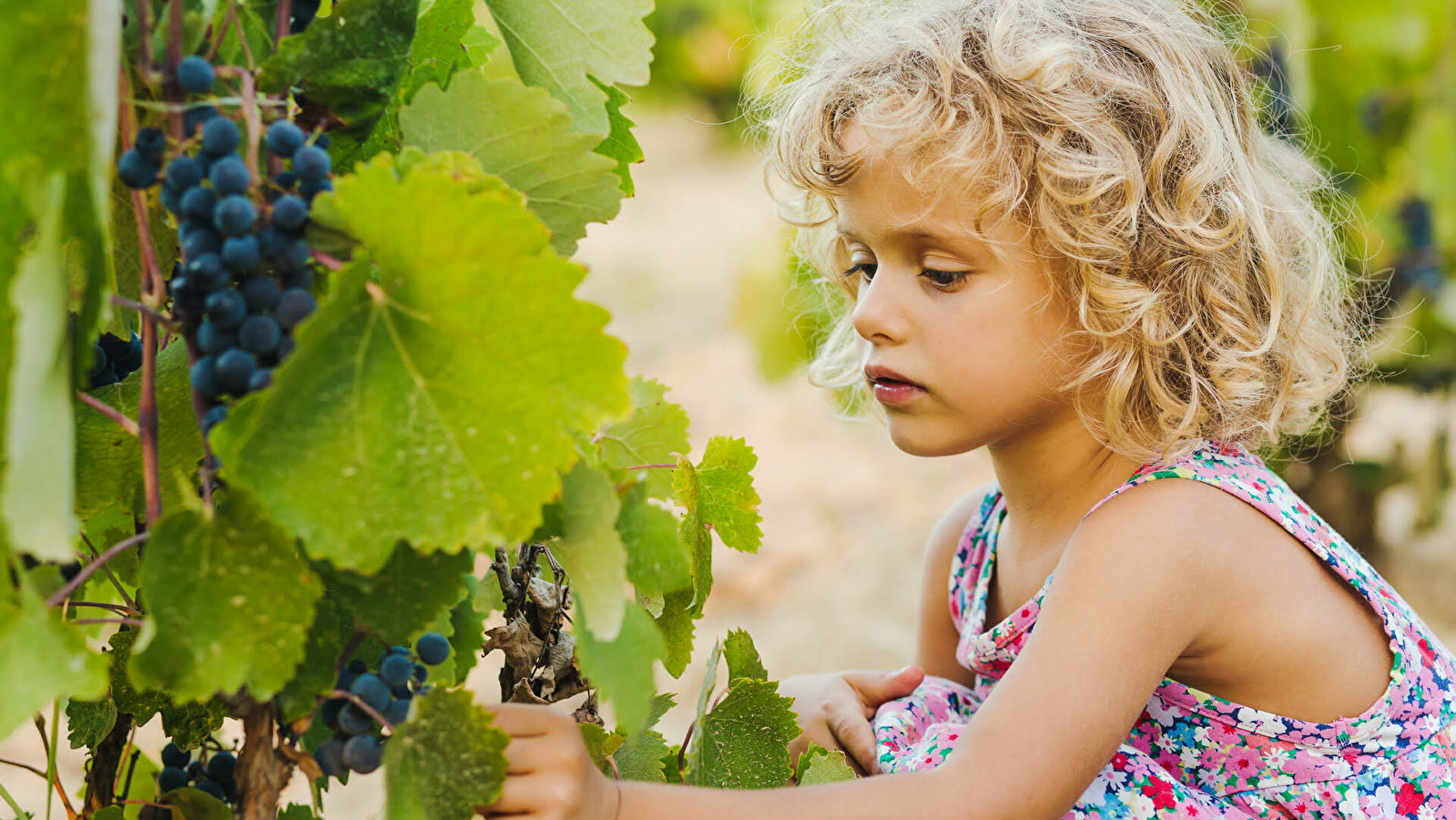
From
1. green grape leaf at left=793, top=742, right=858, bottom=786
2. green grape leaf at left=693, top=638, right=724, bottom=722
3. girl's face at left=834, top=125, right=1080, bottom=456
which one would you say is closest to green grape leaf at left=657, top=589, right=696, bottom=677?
green grape leaf at left=693, top=638, right=724, bottom=722

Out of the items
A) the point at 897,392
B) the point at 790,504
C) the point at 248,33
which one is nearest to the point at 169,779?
the point at 248,33

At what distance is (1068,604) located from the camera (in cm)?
106

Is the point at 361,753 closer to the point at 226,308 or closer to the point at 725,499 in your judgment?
the point at 226,308

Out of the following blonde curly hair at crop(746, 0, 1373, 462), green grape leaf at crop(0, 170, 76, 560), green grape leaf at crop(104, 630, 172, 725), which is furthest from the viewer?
blonde curly hair at crop(746, 0, 1373, 462)

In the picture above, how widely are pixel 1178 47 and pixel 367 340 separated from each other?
1026 mm

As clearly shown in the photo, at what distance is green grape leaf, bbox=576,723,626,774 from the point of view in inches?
36.0

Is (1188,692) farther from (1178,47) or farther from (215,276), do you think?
(215,276)

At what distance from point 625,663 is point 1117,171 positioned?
803mm

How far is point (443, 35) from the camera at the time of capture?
0.87 m

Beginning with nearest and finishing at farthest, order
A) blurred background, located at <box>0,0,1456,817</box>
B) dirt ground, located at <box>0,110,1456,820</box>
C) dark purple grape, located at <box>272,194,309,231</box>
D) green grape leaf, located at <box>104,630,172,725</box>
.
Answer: dark purple grape, located at <box>272,194,309,231</box> → green grape leaf, located at <box>104,630,172,725</box> → blurred background, located at <box>0,0,1456,817</box> → dirt ground, located at <box>0,110,1456,820</box>

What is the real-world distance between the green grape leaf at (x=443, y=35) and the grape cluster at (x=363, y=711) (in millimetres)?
403

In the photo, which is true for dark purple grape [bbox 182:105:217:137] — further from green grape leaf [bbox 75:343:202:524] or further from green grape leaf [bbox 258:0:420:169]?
green grape leaf [bbox 75:343:202:524]

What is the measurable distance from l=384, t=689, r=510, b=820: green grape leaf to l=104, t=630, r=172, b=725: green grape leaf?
9.8 inches

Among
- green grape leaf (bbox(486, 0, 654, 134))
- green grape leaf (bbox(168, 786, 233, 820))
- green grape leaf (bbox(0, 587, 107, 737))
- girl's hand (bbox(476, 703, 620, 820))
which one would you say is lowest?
green grape leaf (bbox(168, 786, 233, 820))
